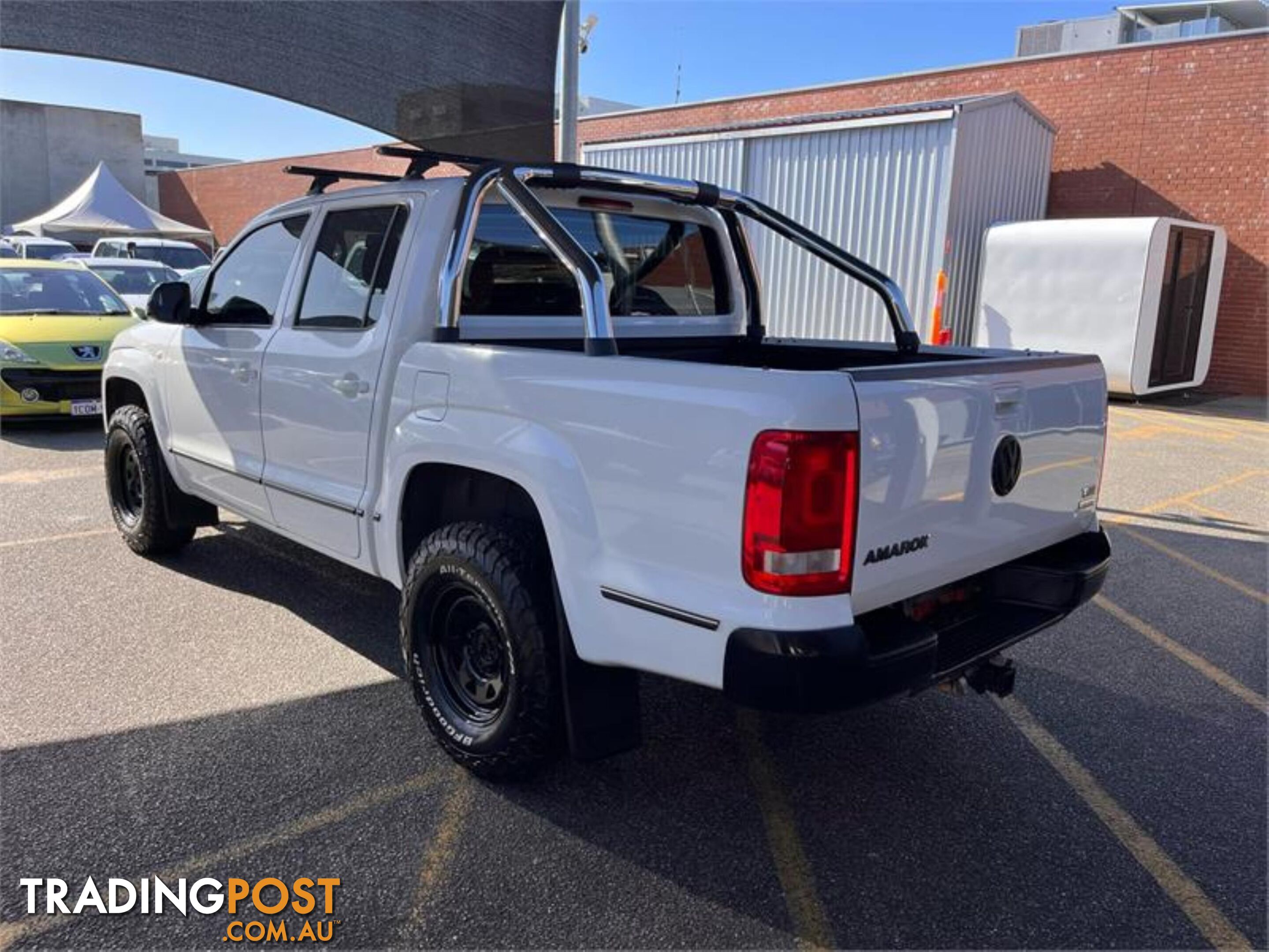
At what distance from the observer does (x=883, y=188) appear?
13.2m

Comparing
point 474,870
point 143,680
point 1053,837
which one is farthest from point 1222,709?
point 143,680

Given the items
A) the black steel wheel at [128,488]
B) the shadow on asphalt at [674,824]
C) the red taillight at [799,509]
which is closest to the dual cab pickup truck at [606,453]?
the red taillight at [799,509]

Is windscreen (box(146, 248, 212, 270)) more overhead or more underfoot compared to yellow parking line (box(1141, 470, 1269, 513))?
more overhead

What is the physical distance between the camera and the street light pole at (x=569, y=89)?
8453 mm

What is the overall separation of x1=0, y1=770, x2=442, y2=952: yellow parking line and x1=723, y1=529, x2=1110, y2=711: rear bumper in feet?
4.36

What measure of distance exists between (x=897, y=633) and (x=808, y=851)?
789mm

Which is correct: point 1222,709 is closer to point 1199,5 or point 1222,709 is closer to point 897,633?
point 897,633

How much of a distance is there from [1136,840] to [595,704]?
5.70 feet

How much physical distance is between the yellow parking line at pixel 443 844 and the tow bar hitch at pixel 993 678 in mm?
1695

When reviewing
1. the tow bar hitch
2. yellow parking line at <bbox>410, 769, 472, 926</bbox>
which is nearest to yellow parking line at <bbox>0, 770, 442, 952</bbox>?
yellow parking line at <bbox>410, 769, 472, 926</bbox>

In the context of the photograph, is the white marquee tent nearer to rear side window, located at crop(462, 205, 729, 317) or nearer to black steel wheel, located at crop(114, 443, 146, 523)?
Result: black steel wheel, located at crop(114, 443, 146, 523)

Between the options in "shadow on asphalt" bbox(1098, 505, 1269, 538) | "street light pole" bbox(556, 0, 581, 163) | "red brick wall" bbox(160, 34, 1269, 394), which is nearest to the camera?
"shadow on asphalt" bbox(1098, 505, 1269, 538)

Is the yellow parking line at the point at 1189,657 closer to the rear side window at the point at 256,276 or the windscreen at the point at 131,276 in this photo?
the rear side window at the point at 256,276

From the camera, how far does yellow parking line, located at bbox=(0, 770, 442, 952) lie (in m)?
2.51
